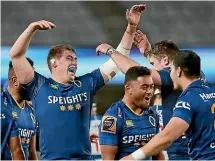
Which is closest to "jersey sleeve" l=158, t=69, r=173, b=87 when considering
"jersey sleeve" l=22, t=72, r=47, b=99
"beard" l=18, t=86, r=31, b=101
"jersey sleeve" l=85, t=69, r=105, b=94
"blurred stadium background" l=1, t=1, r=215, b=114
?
"jersey sleeve" l=85, t=69, r=105, b=94

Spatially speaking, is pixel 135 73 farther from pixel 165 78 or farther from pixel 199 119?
pixel 199 119

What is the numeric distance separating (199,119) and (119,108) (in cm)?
70

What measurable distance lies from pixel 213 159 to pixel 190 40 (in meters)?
6.96

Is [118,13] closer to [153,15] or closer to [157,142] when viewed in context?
[153,15]

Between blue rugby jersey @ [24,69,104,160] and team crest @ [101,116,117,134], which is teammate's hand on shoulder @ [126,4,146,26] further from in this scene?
team crest @ [101,116,117,134]

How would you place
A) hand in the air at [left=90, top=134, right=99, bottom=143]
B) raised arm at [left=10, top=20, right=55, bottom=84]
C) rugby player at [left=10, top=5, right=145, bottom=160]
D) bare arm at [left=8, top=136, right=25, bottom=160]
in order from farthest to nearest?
hand in the air at [left=90, top=134, right=99, bottom=143] < bare arm at [left=8, top=136, right=25, bottom=160] < rugby player at [left=10, top=5, right=145, bottom=160] < raised arm at [left=10, top=20, right=55, bottom=84]

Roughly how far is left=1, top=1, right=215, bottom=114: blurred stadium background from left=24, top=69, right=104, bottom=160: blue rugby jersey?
A: 18.6ft

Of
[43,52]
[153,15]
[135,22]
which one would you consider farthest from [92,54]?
[135,22]

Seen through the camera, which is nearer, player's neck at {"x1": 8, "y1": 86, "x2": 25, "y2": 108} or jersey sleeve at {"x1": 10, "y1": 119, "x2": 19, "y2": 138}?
jersey sleeve at {"x1": 10, "y1": 119, "x2": 19, "y2": 138}

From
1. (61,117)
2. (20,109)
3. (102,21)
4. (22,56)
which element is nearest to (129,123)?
(61,117)

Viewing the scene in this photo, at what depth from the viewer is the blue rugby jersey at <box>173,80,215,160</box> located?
14.7 ft

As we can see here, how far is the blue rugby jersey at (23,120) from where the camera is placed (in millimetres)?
5738

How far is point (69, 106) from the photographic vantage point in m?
5.12

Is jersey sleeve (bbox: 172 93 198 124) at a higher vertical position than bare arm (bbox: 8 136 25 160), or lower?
higher
